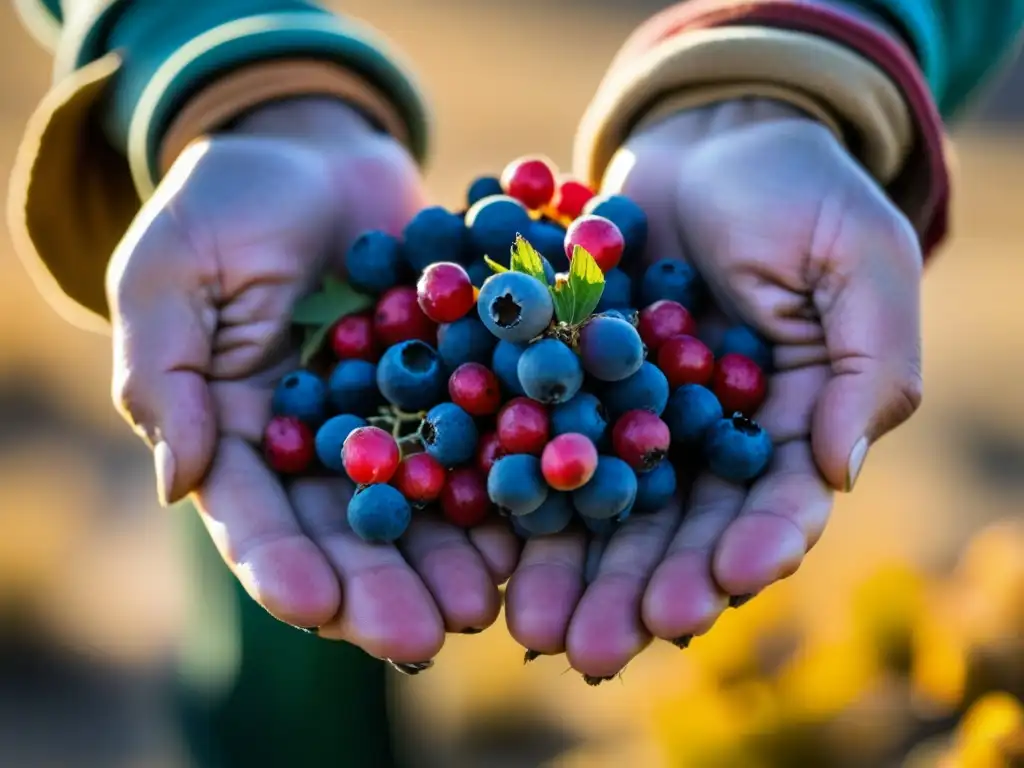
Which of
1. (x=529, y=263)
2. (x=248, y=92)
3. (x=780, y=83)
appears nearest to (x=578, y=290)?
(x=529, y=263)

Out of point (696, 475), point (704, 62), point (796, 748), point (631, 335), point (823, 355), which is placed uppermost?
point (704, 62)

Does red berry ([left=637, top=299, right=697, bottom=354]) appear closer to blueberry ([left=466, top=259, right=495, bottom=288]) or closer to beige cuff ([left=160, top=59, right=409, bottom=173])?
blueberry ([left=466, top=259, right=495, bottom=288])

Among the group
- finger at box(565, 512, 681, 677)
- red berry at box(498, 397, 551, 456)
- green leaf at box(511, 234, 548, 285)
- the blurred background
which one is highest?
green leaf at box(511, 234, 548, 285)

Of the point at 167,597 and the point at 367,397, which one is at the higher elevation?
the point at 367,397

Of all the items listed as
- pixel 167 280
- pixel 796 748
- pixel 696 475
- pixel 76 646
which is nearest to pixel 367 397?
pixel 167 280

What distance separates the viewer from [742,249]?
63.8 inches

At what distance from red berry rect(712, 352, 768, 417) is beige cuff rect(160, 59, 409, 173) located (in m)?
0.82

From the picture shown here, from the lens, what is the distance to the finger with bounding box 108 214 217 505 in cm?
143

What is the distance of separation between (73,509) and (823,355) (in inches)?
108

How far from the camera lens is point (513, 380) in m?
1.40

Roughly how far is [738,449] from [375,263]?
0.56m

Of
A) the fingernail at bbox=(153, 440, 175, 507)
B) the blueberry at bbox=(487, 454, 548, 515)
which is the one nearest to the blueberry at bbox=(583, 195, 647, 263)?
the blueberry at bbox=(487, 454, 548, 515)

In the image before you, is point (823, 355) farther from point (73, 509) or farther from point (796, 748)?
point (73, 509)

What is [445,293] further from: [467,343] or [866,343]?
[866,343]
